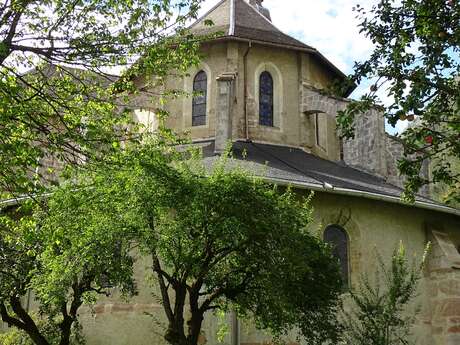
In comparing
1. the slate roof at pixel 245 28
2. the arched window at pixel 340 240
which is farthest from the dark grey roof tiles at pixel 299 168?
the slate roof at pixel 245 28

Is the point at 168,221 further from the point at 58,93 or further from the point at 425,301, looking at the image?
the point at 425,301

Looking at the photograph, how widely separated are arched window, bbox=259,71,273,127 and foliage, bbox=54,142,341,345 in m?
9.59

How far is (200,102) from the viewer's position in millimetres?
20531

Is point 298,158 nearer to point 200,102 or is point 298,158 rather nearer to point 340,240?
point 340,240

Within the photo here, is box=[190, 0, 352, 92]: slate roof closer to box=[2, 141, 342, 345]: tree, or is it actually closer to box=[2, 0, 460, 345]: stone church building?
box=[2, 0, 460, 345]: stone church building

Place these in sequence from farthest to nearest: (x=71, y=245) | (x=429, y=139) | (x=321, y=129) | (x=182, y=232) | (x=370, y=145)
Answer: (x=321, y=129) → (x=370, y=145) → (x=71, y=245) → (x=182, y=232) → (x=429, y=139)

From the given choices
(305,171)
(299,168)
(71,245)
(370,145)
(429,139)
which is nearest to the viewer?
(429,139)

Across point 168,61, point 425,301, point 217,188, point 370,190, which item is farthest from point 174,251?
point 425,301

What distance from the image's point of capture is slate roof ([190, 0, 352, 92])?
20391 millimetres

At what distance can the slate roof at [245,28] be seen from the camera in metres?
20.4

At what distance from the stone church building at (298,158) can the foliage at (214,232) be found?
2.39 metres

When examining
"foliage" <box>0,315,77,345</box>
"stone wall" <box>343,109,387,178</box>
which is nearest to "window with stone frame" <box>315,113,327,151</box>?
"stone wall" <box>343,109,387,178</box>

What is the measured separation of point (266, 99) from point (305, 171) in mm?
4652

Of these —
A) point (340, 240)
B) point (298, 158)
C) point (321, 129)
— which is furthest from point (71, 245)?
point (321, 129)
